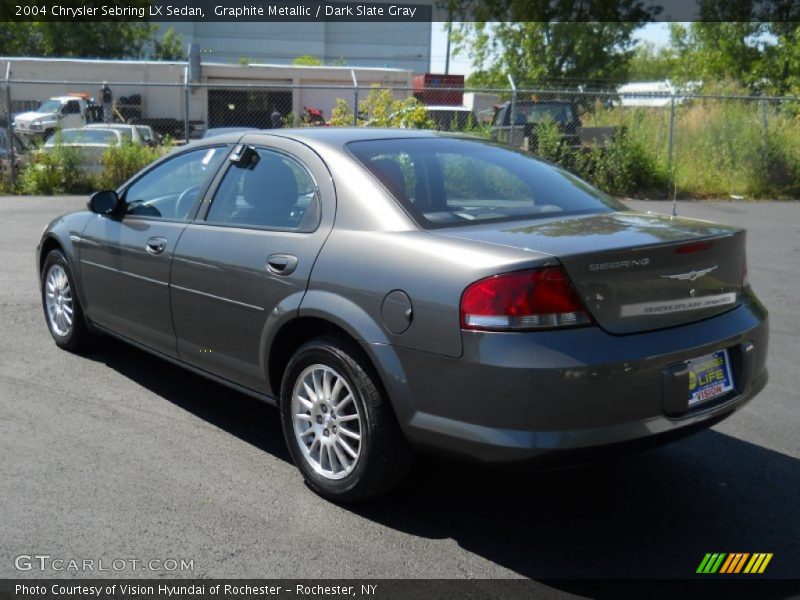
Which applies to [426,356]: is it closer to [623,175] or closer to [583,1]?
[623,175]

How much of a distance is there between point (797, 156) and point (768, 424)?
631 inches

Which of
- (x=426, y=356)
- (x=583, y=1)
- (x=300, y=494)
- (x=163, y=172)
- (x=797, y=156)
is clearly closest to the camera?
(x=426, y=356)

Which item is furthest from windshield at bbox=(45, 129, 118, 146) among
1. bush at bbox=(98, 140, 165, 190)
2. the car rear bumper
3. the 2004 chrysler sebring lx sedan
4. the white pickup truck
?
the car rear bumper

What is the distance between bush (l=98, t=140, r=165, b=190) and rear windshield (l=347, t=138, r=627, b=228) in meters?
14.0

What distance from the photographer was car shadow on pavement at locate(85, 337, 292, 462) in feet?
15.9

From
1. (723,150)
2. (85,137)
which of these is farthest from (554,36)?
(85,137)

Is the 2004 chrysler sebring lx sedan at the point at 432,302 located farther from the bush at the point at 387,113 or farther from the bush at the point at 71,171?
the bush at the point at 71,171

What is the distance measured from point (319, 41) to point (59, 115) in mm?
52801

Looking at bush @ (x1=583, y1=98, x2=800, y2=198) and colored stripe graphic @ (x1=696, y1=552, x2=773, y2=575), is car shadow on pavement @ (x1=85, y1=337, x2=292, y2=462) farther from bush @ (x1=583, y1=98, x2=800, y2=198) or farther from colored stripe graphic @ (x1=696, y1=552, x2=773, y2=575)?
bush @ (x1=583, y1=98, x2=800, y2=198)

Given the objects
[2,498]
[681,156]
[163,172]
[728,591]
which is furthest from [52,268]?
[681,156]

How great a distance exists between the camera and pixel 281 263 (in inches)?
162

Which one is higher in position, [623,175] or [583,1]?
[583,1]

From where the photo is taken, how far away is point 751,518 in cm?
383

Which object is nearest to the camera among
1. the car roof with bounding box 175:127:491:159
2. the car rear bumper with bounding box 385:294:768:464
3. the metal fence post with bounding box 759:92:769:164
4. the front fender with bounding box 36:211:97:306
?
the car rear bumper with bounding box 385:294:768:464
